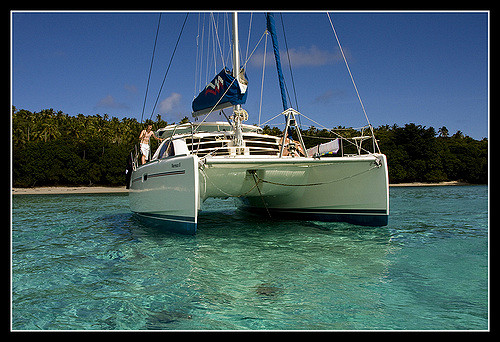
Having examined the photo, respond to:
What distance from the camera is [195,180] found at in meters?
5.58

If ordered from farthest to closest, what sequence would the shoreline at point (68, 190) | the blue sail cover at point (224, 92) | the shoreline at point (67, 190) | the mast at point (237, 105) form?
the shoreline at point (68, 190)
the shoreline at point (67, 190)
the mast at point (237, 105)
the blue sail cover at point (224, 92)

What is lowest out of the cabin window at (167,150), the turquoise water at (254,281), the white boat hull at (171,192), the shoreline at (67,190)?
the shoreline at (67,190)

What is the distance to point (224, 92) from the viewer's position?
685 centimetres

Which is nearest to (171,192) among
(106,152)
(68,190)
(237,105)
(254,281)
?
(237,105)

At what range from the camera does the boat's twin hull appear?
595 centimetres

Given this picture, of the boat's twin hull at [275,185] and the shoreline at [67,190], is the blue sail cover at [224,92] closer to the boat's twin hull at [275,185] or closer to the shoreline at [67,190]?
the boat's twin hull at [275,185]

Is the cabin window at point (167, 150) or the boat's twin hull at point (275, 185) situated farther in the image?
the cabin window at point (167, 150)

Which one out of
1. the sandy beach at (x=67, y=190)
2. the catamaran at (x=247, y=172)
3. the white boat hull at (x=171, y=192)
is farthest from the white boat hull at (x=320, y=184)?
the sandy beach at (x=67, y=190)

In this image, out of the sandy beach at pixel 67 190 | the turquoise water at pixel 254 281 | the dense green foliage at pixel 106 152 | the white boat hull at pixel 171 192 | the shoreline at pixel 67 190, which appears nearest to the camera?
the turquoise water at pixel 254 281

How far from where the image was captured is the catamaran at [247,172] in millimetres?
6027

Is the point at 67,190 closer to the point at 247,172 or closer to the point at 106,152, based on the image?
the point at 106,152

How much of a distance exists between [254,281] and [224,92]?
399cm
